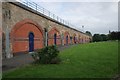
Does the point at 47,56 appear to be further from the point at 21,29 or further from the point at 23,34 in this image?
the point at 23,34

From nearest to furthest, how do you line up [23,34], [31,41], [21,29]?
1. [21,29]
2. [23,34]
3. [31,41]

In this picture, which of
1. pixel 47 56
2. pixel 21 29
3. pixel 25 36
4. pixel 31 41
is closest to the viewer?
pixel 47 56

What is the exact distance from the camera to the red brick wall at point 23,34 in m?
18.0

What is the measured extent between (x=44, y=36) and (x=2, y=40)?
10.9m

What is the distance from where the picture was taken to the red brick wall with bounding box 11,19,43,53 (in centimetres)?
1795

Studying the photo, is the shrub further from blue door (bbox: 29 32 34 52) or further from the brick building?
blue door (bbox: 29 32 34 52)

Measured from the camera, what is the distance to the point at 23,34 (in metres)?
20.0

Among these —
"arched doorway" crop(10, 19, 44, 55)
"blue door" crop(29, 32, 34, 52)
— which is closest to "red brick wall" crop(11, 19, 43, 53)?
"arched doorway" crop(10, 19, 44, 55)

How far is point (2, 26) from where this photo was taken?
15641mm

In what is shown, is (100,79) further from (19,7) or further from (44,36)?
(44,36)

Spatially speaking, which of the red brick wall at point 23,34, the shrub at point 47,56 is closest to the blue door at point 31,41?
the red brick wall at point 23,34

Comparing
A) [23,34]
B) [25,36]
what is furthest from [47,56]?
[25,36]

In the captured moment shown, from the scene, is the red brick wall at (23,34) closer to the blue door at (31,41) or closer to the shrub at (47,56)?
the blue door at (31,41)

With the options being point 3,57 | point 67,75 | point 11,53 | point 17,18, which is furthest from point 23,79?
point 17,18
